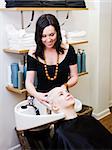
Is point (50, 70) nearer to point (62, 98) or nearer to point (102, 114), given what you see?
point (62, 98)

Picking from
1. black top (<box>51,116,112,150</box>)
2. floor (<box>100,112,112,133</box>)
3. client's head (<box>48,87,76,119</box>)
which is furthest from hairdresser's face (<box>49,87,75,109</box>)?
floor (<box>100,112,112,133</box>)

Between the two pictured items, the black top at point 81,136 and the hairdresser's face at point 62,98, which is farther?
the hairdresser's face at point 62,98

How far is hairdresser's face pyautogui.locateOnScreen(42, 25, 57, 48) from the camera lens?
1.80 meters

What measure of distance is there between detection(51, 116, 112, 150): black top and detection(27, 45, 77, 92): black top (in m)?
0.46

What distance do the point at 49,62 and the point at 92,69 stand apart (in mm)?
1152

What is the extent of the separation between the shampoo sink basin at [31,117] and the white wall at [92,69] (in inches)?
15.8

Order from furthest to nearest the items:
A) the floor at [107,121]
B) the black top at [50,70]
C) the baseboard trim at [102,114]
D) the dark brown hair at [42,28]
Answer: the baseboard trim at [102,114] → the floor at [107,121] → the black top at [50,70] → the dark brown hair at [42,28]

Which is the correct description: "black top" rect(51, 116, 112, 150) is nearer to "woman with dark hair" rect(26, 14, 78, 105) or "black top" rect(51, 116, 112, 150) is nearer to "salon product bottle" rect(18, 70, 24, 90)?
"woman with dark hair" rect(26, 14, 78, 105)

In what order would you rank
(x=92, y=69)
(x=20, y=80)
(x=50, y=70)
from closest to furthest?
1. (x=50, y=70)
2. (x=20, y=80)
3. (x=92, y=69)

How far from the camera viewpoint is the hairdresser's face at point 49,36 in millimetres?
1802

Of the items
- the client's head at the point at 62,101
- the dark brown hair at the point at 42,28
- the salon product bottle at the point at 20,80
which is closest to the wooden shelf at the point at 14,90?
the salon product bottle at the point at 20,80

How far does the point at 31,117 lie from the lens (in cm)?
173

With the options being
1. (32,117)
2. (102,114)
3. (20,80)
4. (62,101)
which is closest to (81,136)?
(62,101)

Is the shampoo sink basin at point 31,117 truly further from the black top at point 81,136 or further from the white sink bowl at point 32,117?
the black top at point 81,136
